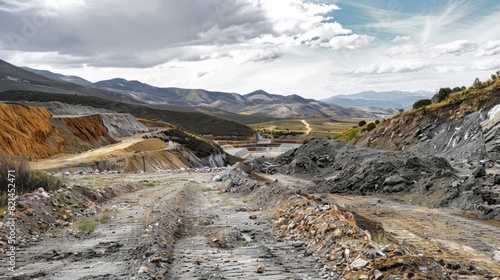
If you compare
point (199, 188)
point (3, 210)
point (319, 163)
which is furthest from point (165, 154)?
point (3, 210)

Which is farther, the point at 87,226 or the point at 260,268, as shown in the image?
the point at 87,226

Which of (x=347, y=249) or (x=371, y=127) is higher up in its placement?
(x=371, y=127)

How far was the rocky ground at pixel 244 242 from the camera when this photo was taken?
24.5 ft

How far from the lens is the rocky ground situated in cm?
748

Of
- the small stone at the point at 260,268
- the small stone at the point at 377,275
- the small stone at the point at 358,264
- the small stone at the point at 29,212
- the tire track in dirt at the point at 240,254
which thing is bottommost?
the tire track in dirt at the point at 240,254

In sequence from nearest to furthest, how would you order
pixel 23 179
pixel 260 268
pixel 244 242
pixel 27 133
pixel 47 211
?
pixel 260 268 < pixel 244 242 < pixel 47 211 < pixel 23 179 < pixel 27 133

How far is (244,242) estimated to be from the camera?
10.2 metres

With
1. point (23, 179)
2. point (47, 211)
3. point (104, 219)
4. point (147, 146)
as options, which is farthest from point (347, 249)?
point (147, 146)

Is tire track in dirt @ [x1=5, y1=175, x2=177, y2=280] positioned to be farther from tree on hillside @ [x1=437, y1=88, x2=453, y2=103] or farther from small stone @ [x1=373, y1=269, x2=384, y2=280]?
tree on hillside @ [x1=437, y1=88, x2=453, y2=103]

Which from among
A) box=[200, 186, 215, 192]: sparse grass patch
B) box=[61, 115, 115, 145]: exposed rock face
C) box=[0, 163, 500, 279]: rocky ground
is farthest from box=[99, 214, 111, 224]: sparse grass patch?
box=[61, 115, 115, 145]: exposed rock face

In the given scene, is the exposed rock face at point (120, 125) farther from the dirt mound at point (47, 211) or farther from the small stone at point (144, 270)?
the small stone at point (144, 270)

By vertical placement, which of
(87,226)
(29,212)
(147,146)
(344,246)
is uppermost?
(344,246)

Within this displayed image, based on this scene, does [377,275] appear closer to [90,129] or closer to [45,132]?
[45,132]

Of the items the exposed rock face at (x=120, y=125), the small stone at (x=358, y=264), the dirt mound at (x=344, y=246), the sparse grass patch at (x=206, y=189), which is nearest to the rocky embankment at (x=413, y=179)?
the sparse grass patch at (x=206, y=189)
